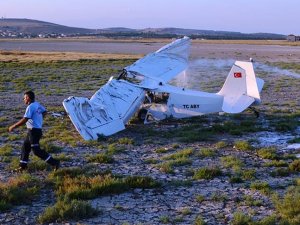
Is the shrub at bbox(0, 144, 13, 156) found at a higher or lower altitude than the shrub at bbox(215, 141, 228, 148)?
lower

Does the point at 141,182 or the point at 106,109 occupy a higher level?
the point at 106,109

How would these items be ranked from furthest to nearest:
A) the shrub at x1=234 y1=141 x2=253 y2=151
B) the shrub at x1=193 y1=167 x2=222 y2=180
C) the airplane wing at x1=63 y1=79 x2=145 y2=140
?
the airplane wing at x1=63 y1=79 x2=145 y2=140, the shrub at x1=234 y1=141 x2=253 y2=151, the shrub at x1=193 y1=167 x2=222 y2=180

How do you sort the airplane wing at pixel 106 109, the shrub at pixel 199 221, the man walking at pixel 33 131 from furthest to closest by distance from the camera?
the airplane wing at pixel 106 109 → the man walking at pixel 33 131 → the shrub at pixel 199 221

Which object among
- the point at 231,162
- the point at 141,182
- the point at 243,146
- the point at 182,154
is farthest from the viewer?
the point at 243,146

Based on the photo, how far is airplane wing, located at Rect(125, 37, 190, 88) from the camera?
16.5 meters

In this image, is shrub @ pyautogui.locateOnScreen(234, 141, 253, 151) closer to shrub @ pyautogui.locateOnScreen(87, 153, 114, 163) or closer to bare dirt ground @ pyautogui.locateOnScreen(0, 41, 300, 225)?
bare dirt ground @ pyautogui.locateOnScreen(0, 41, 300, 225)

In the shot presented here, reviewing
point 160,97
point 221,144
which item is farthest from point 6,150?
point 160,97

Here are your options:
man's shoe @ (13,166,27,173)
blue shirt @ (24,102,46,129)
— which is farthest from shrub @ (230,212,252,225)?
man's shoe @ (13,166,27,173)

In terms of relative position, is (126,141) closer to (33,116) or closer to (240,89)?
(33,116)

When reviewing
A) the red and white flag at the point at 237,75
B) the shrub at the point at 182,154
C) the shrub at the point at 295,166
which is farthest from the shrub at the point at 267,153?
the red and white flag at the point at 237,75

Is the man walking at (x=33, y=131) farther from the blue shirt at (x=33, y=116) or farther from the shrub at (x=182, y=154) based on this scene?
the shrub at (x=182, y=154)

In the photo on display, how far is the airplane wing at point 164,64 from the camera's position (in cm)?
1648

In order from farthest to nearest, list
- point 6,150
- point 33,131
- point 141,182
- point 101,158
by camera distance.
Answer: point 6,150, point 101,158, point 33,131, point 141,182

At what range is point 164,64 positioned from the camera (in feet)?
60.1
